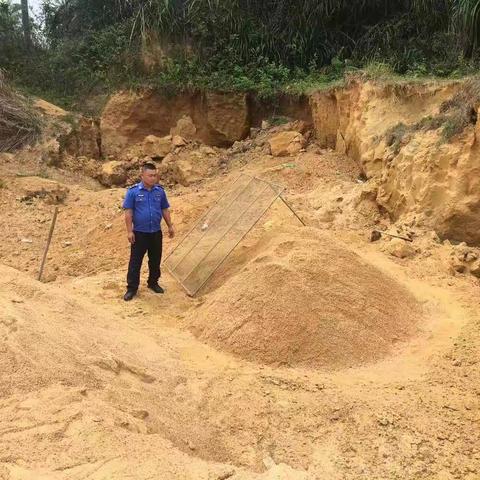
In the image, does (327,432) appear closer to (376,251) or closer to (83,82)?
(376,251)

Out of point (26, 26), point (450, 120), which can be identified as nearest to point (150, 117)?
point (26, 26)

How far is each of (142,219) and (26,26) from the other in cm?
1002

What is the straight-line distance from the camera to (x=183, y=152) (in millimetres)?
11070

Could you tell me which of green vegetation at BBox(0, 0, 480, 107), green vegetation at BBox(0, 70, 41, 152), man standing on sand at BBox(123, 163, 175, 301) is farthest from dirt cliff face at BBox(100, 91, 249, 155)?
man standing on sand at BBox(123, 163, 175, 301)

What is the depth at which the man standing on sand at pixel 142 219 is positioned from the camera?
5.29m

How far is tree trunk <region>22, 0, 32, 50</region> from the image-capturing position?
13008 mm

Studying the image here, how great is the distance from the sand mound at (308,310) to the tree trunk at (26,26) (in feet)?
34.2

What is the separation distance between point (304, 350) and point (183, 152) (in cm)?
766

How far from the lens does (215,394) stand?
133 inches

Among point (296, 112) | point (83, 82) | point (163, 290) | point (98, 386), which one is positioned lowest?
point (163, 290)

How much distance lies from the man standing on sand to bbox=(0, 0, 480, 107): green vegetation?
551cm

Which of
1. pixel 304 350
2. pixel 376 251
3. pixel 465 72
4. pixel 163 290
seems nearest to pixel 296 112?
pixel 465 72

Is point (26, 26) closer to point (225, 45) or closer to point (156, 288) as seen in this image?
point (225, 45)

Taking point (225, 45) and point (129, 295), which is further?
point (225, 45)
